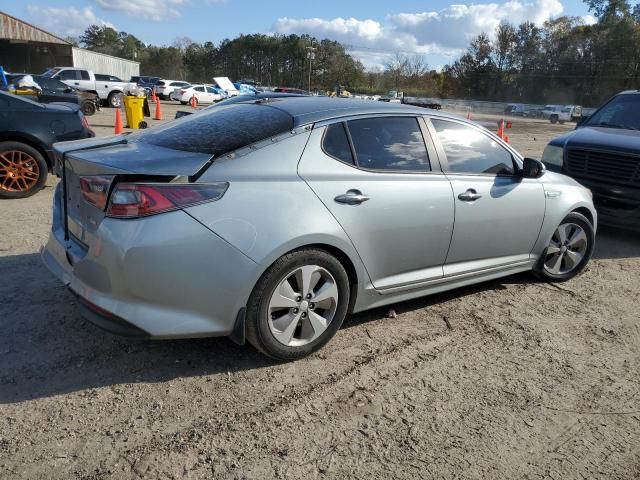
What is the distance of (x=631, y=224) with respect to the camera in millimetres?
6336

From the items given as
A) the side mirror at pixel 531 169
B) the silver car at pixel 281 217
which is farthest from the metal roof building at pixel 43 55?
the side mirror at pixel 531 169

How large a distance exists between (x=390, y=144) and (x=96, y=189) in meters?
1.98

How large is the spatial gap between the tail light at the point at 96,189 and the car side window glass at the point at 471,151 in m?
2.43

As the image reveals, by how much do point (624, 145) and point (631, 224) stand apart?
38.4 inches

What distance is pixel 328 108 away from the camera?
3.61 metres

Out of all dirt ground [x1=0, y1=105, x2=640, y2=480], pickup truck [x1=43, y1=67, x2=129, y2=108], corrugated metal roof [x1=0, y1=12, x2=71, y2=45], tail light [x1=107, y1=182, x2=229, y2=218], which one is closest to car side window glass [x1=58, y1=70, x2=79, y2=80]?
pickup truck [x1=43, y1=67, x2=129, y2=108]

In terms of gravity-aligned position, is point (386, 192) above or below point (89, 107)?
above

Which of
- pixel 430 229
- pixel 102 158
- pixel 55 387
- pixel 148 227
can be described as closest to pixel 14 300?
pixel 55 387

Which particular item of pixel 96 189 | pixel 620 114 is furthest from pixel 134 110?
pixel 96 189

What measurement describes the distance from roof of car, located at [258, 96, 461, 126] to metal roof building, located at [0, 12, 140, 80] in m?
53.3

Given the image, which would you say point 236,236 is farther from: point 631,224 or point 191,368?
point 631,224

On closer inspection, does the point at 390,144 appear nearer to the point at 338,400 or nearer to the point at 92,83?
the point at 338,400

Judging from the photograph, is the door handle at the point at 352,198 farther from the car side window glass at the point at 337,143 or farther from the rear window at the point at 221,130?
the rear window at the point at 221,130

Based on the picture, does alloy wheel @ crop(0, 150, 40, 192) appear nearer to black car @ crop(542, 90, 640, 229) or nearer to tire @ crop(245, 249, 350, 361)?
tire @ crop(245, 249, 350, 361)
